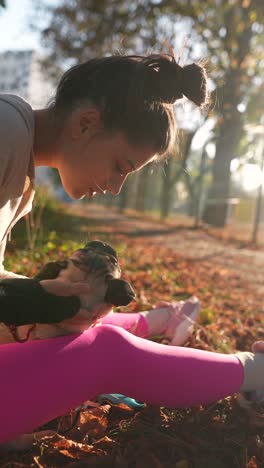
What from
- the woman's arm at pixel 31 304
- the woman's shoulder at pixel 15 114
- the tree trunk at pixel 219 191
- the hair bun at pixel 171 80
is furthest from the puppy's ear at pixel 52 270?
the tree trunk at pixel 219 191

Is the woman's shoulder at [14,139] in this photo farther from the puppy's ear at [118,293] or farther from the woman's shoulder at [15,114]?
the puppy's ear at [118,293]

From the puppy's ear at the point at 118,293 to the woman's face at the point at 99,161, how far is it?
19.8 inches

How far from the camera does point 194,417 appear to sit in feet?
5.47

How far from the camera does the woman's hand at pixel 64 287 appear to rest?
Answer: 1318mm

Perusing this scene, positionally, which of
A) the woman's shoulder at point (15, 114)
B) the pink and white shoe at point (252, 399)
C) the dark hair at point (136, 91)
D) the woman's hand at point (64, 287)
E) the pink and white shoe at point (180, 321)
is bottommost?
the pink and white shoe at point (252, 399)

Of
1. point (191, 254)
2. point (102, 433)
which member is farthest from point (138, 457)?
point (191, 254)

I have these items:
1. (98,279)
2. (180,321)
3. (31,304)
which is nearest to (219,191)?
(180,321)

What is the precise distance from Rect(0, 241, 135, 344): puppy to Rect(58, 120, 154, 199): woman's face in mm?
341

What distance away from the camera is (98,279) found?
4.60 ft

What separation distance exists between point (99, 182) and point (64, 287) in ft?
1.79

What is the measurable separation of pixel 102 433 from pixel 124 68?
4.16 ft

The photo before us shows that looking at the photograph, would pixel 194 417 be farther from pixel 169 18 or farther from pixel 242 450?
pixel 169 18

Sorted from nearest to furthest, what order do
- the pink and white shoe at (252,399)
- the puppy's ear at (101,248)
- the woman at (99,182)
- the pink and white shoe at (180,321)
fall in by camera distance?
1. the woman at (99,182)
2. the puppy's ear at (101,248)
3. the pink and white shoe at (252,399)
4. the pink and white shoe at (180,321)

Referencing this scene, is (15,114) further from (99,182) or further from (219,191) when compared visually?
(219,191)
